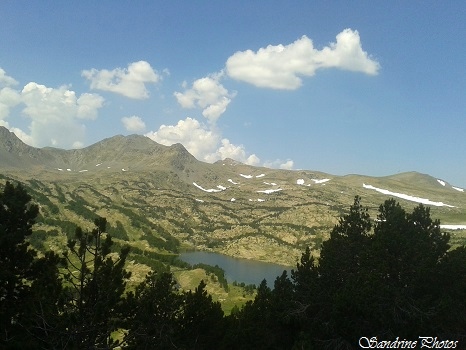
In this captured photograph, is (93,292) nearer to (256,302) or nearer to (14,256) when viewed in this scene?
(14,256)

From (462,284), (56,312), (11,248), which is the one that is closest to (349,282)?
(462,284)

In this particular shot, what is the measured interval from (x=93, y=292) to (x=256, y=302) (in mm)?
17553

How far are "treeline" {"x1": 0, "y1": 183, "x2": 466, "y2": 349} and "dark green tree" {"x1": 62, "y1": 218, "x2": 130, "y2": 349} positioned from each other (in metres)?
0.06

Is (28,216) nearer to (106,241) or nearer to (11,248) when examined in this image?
(11,248)

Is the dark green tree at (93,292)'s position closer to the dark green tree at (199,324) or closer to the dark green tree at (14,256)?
the dark green tree at (14,256)

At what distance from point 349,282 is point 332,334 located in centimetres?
389

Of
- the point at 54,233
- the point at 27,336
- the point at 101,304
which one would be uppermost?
the point at 101,304

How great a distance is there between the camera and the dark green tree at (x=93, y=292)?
17.1 meters

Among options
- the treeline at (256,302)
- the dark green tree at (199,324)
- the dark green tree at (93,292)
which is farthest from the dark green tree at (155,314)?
the dark green tree at (93,292)

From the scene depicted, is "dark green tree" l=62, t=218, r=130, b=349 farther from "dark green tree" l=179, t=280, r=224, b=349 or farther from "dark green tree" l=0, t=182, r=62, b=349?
"dark green tree" l=179, t=280, r=224, b=349

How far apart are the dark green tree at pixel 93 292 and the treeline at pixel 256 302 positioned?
61mm

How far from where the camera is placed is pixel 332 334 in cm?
2539

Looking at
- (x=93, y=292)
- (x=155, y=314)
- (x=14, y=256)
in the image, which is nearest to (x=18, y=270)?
(x=14, y=256)

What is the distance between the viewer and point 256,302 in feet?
105
